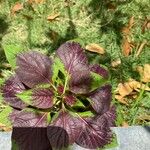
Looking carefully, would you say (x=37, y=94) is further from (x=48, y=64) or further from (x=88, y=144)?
(x=88, y=144)

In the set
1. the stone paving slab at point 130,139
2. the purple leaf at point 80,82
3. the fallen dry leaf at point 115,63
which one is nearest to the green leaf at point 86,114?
the purple leaf at point 80,82

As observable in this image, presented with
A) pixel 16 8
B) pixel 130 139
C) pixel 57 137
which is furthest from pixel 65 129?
pixel 16 8

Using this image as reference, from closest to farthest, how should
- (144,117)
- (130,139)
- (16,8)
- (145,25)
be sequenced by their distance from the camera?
(130,139), (144,117), (145,25), (16,8)

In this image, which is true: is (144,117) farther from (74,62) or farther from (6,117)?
(6,117)

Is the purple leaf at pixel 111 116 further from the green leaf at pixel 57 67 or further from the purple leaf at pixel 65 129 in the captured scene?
the green leaf at pixel 57 67

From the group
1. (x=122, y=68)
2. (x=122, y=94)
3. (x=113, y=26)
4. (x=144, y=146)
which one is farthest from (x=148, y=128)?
(x=113, y=26)
